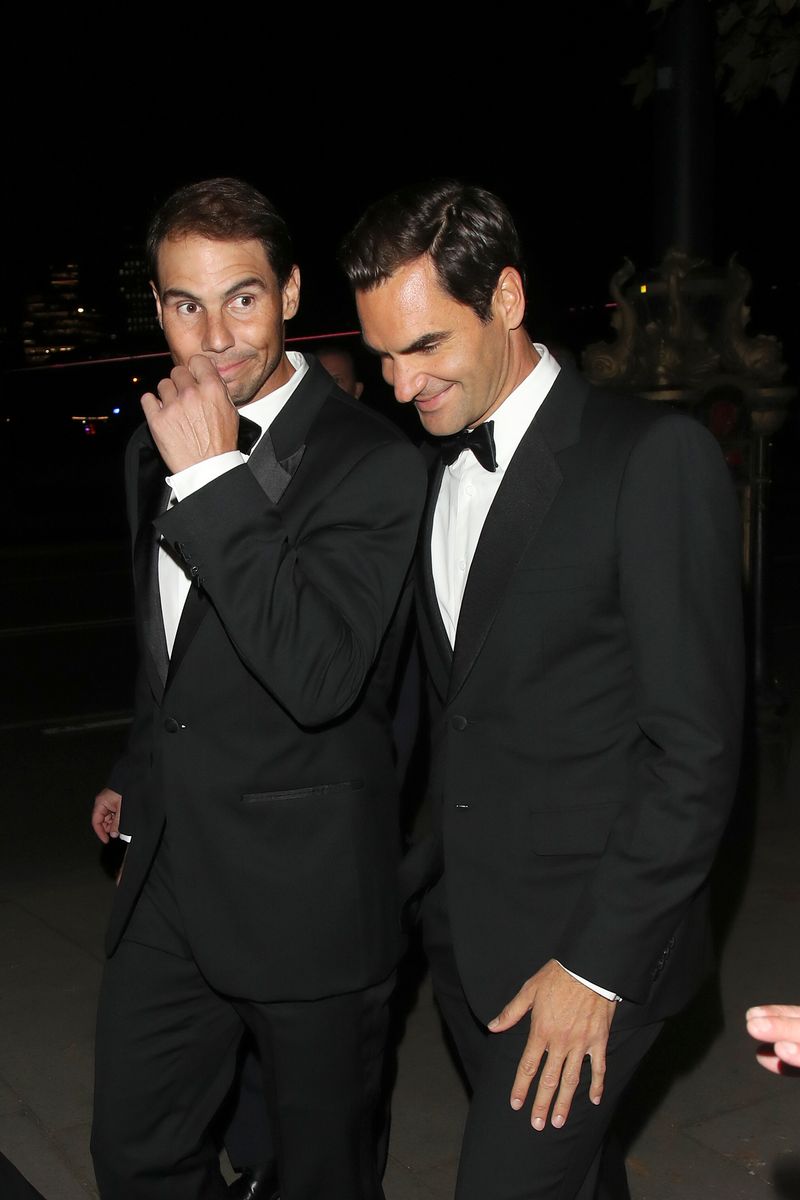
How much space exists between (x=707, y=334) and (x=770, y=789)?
2.26 meters

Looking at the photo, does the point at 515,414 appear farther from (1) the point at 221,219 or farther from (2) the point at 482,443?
(1) the point at 221,219

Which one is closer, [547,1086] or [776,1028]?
[776,1028]

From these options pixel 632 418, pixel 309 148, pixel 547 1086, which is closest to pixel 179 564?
pixel 632 418

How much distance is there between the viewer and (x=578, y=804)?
2467mm

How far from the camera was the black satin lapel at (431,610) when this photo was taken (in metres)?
2.68

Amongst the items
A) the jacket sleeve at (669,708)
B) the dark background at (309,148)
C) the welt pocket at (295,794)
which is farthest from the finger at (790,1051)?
the dark background at (309,148)

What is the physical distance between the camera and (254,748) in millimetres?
2707

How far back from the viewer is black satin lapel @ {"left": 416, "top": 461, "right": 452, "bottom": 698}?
8.80ft

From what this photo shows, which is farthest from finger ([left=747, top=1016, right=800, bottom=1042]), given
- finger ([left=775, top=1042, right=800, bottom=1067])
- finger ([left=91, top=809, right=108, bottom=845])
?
finger ([left=91, top=809, right=108, bottom=845])

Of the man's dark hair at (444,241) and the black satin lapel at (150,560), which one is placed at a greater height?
the man's dark hair at (444,241)

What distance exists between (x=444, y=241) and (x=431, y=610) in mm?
672

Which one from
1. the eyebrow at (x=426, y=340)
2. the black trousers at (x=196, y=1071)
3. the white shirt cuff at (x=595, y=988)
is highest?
the eyebrow at (x=426, y=340)

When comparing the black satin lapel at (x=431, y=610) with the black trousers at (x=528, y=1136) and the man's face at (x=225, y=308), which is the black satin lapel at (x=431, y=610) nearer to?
the man's face at (x=225, y=308)

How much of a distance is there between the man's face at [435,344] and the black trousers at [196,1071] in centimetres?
105
